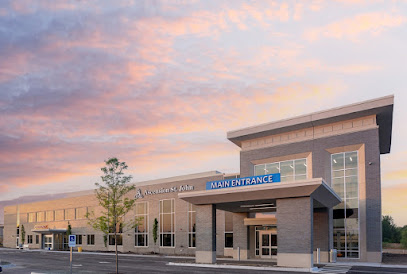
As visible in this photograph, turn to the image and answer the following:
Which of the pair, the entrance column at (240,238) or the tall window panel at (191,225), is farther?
the tall window panel at (191,225)

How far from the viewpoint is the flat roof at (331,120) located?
41.1 m

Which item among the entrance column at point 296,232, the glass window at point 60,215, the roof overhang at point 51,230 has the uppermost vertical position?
the entrance column at point 296,232

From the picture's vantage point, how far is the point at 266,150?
4966cm

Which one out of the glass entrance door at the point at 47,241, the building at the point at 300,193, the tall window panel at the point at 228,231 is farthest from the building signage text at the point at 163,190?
the glass entrance door at the point at 47,241

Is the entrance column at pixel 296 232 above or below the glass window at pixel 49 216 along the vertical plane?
above

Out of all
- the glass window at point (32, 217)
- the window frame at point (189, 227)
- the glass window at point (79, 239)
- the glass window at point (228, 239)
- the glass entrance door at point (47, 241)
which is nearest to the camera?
the glass window at point (228, 239)

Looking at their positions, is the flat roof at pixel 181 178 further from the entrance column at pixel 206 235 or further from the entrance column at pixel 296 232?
the entrance column at pixel 296 232

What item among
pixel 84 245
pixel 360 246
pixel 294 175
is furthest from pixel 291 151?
pixel 84 245

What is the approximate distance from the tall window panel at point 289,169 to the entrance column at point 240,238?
19.1 feet

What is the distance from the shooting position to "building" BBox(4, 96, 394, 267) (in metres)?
34.1

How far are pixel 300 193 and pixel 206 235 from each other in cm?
1036

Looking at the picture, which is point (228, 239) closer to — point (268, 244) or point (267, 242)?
point (267, 242)

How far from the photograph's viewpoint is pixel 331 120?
4428cm

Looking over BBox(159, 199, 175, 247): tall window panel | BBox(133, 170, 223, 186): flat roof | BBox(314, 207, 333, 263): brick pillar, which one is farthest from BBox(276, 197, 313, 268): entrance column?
BBox(159, 199, 175, 247): tall window panel
